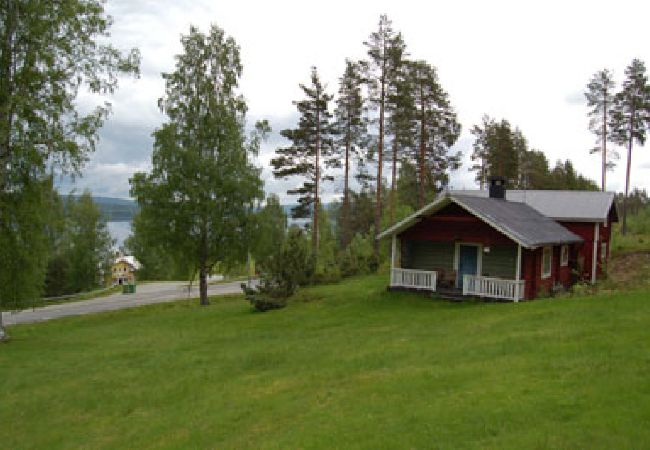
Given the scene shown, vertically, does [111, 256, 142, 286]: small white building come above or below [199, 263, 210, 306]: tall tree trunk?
below

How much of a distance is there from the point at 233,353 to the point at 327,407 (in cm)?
663

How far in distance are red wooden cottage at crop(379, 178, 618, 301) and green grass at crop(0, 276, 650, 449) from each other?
2481 mm

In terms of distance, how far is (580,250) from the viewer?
26.5 meters

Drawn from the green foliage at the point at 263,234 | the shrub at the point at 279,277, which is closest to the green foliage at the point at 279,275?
the shrub at the point at 279,277

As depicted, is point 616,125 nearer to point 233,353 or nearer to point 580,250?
point 580,250

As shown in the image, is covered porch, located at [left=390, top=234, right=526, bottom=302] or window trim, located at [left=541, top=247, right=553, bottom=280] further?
window trim, located at [left=541, top=247, right=553, bottom=280]

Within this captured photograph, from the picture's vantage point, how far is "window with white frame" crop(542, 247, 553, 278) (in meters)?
22.9

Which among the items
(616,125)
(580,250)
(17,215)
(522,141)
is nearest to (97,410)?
(17,215)

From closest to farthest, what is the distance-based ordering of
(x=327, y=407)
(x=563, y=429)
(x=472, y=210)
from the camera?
(x=563, y=429), (x=327, y=407), (x=472, y=210)

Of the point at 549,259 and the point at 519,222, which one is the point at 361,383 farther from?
the point at 549,259

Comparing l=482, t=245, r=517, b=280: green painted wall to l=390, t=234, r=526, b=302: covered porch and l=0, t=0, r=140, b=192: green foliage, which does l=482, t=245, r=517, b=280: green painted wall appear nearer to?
l=390, t=234, r=526, b=302: covered porch

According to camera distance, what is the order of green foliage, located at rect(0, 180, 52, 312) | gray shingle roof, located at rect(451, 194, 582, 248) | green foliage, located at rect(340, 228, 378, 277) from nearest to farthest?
green foliage, located at rect(0, 180, 52, 312) → gray shingle roof, located at rect(451, 194, 582, 248) → green foliage, located at rect(340, 228, 378, 277)

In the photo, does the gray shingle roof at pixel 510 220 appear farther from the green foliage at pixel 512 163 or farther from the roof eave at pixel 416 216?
the green foliage at pixel 512 163

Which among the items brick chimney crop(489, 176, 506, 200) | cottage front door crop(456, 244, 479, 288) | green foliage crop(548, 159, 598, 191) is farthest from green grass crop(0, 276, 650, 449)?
green foliage crop(548, 159, 598, 191)
